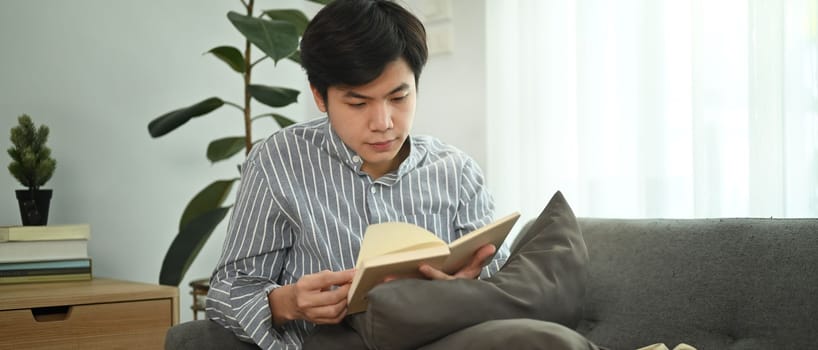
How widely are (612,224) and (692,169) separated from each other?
1.74 feet

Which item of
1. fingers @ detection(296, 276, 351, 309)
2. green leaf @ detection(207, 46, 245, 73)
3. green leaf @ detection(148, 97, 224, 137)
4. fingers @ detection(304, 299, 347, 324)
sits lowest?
fingers @ detection(304, 299, 347, 324)

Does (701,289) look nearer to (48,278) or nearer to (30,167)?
(48,278)

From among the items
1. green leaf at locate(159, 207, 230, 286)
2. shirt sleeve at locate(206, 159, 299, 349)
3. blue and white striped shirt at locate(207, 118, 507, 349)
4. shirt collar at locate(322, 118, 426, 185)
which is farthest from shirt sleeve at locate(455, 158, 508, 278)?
green leaf at locate(159, 207, 230, 286)

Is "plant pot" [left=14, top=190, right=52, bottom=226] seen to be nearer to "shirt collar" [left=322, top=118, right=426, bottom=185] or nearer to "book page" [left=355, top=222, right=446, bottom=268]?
"shirt collar" [left=322, top=118, right=426, bottom=185]

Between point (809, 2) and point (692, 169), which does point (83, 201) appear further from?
point (809, 2)

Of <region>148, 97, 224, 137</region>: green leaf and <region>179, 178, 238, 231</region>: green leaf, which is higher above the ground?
<region>148, 97, 224, 137</region>: green leaf

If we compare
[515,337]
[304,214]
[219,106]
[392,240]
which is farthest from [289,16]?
[515,337]

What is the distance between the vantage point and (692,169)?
2.05 m

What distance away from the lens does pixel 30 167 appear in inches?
84.2

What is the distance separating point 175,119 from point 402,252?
133 centimetres

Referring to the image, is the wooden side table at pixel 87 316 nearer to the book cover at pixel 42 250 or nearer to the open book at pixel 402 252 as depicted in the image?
the book cover at pixel 42 250

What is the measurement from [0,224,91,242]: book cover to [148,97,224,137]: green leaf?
32 centimetres

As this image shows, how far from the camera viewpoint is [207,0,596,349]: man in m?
1.35

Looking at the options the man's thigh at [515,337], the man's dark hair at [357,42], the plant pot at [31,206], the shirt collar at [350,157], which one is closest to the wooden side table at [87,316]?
the plant pot at [31,206]
